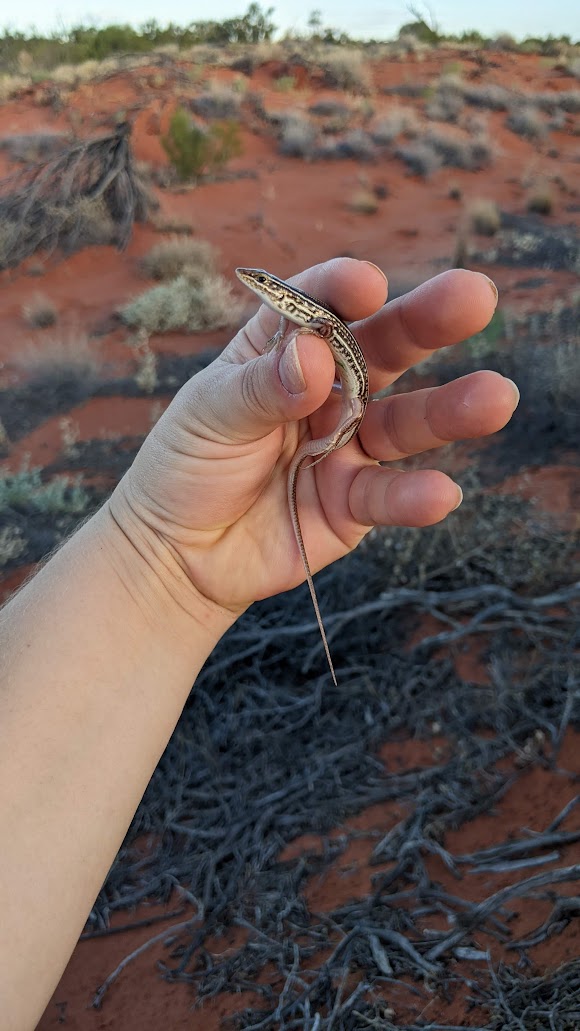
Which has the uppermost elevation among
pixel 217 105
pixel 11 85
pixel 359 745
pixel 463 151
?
pixel 11 85

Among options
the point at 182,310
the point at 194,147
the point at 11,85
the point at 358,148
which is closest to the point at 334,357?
the point at 182,310

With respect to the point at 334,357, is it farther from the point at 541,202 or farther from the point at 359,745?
the point at 541,202

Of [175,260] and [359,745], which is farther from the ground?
[175,260]

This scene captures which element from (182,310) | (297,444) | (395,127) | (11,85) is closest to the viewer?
(297,444)

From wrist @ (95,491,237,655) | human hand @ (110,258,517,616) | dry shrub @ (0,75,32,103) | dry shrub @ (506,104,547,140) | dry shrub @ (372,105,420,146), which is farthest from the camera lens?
dry shrub @ (0,75,32,103)

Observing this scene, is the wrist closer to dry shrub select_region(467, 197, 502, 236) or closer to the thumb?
the thumb

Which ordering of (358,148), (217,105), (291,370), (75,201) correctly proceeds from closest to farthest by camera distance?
(291,370) < (75,201) < (358,148) < (217,105)

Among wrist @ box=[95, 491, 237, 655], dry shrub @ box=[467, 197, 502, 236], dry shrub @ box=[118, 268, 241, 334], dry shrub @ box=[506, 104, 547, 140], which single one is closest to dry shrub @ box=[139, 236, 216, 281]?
dry shrub @ box=[118, 268, 241, 334]
